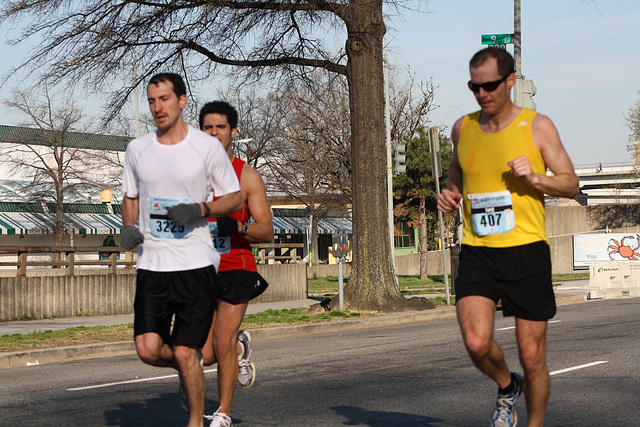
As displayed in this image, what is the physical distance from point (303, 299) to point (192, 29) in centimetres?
850

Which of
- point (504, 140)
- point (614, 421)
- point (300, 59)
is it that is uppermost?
point (300, 59)

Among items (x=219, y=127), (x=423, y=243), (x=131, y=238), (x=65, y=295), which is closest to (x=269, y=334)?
(x=65, y=295)

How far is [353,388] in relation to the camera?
24.4 ft

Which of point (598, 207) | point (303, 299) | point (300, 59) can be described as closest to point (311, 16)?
point (300, 59)

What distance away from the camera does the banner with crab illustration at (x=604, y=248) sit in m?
34.8

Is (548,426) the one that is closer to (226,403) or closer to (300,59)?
(226,403)

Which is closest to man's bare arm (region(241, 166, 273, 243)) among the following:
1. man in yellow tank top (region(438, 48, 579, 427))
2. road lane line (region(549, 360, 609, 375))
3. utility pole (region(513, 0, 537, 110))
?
man in yellow tank top (region(438, 48, 579, 427))

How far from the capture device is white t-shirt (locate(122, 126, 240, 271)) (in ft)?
15.6

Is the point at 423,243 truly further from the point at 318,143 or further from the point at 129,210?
the point at 129,210

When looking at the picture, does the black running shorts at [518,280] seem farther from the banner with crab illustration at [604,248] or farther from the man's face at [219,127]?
the banner with crab illustration at [604,248]

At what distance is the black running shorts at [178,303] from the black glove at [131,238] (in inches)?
8.0

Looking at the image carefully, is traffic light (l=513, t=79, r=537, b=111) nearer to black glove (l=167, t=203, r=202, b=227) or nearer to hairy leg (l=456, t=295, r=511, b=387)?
hairy leg (l=456, t=295, r=511, b=387)

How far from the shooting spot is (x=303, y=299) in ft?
73.5

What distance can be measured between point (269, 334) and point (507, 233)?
935cm
